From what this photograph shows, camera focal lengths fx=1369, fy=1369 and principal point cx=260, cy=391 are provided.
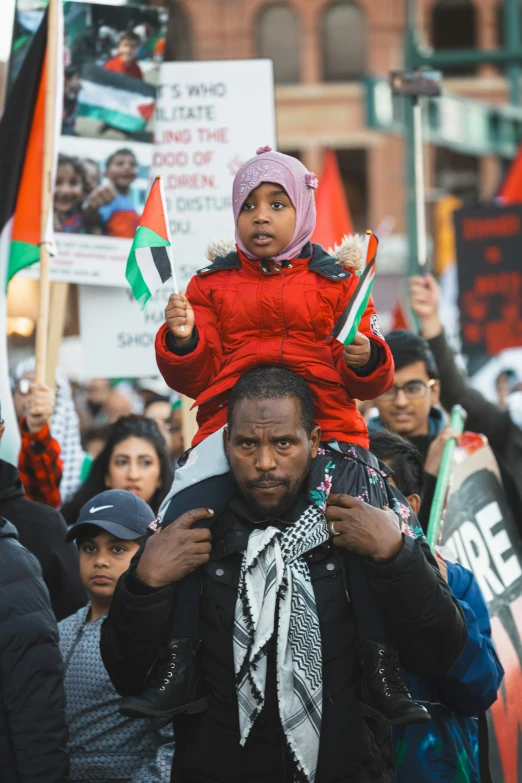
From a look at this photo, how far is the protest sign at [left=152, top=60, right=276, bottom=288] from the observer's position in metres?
6.73

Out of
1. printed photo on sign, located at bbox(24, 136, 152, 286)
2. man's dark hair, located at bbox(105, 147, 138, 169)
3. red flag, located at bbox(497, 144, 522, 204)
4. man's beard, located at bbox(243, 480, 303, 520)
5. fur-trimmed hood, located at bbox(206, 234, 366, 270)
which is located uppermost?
red flag, located at bbox(497, 144, 522, 204)

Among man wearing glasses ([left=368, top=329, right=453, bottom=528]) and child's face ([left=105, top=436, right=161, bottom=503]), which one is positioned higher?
man wearing glasses ([left=368, top=329, right=453, bottom=528])

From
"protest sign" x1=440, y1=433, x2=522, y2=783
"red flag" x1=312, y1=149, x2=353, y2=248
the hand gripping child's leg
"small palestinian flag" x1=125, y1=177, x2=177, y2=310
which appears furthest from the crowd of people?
"red flag" x1=312, y1=149, x2=353, y2=248

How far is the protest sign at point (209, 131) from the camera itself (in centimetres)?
673

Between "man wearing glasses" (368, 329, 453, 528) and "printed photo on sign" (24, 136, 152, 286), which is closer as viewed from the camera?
"man wearing glasses" (368, 329, 453, 528)

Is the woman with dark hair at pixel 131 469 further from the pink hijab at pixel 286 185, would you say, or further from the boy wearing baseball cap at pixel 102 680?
the pink hijab at pixel 286 185

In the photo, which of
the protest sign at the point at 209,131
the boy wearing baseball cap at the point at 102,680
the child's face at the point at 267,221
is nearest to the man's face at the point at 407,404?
the boy wearing baseball cap at the point at 102,680

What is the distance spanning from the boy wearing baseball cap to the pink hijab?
1.31 meters

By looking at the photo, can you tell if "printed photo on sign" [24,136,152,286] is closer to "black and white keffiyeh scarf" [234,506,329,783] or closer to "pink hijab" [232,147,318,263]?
"pink hijab" [232,147,318,263]

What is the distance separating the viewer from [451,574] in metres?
3.99

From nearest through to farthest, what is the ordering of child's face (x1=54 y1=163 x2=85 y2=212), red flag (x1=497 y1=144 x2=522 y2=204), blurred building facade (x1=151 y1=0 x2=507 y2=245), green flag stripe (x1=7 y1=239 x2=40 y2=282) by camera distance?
green flag stripe (x1=7 y1=239 x2=40 y2=282), child's face (x1=54 y1=163 x2=85 y2=212), red flag (x1=497 y1=144 x2=522 y2=204), blurred building facade (x1=151 y1=0 x2=507 y2=245)

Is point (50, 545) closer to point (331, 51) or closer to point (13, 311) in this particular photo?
point (13, 311)

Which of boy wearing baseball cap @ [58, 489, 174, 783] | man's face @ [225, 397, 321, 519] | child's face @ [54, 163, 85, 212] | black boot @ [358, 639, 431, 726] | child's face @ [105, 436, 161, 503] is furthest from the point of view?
child's face @ [54, 163, 85, 212]

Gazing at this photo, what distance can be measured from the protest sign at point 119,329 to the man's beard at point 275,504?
3.69m
